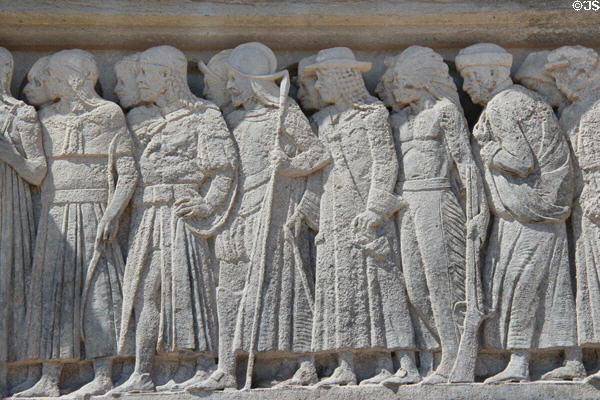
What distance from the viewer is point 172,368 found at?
25.5ft

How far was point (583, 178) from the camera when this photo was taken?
26.0 feet

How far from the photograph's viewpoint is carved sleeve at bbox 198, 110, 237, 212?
7.88m

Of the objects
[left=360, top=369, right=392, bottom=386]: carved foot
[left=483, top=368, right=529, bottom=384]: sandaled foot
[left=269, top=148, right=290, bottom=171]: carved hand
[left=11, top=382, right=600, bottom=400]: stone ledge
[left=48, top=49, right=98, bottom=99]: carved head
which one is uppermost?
[left=48, top=49, right=98, bottom=99]: carved head

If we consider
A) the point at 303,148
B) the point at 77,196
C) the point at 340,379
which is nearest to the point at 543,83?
the point at 303,148

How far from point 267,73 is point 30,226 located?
5.95 feet

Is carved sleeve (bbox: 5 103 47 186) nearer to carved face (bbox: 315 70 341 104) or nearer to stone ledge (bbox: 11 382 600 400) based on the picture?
stone ledge (bbox: 11 382 600 400)

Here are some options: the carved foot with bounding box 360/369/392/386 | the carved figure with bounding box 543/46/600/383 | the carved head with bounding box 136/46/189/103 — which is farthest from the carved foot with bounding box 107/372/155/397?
the carved figure with bounding box 543/46/600/383

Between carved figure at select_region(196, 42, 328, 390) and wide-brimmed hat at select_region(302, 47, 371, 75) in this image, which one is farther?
wide-brimmed hat at select_region(302, 47, 371, 75)

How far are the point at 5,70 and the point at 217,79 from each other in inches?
54.1

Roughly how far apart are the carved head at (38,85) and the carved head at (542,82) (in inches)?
122

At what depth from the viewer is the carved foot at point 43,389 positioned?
764cm

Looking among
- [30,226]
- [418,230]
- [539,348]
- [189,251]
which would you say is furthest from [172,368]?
[539,348]

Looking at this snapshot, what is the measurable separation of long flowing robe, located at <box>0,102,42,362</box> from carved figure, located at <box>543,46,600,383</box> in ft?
10.9

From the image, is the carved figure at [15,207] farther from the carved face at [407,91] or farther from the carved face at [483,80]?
the carved face at [483,80]
